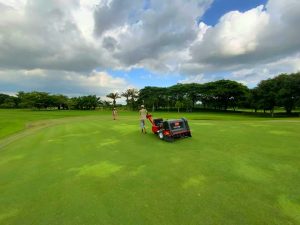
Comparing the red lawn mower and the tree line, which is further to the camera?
the tree line

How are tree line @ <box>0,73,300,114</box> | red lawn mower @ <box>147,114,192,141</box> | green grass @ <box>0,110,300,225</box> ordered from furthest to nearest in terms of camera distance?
1. tree line @ <box>0,73,300,114</box>
2. red lawn mower @ <box>147,114,192,141</box>
3. green grass @ <box>0,110,300,225</box>

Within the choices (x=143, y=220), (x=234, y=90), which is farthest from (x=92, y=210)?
(x=234, y=90)

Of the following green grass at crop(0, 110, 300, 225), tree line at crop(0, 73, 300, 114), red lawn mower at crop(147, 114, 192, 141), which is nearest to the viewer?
green grass at crop(0, 110, 300, 225)

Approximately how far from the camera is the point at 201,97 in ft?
261

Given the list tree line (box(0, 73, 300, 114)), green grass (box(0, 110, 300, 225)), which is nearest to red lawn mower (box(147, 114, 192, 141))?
green grass (box(0, 110, 300, 225))

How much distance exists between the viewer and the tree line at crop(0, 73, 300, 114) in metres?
47.7

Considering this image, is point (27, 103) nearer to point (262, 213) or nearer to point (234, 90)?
point (234, 90)

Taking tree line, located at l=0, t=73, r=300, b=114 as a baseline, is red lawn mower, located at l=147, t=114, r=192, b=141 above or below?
below

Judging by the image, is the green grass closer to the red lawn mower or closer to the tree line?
the red lawn mower

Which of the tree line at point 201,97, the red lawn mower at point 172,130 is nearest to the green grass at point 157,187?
the red lawn mower at point 172,130

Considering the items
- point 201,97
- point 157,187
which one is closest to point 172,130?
point 157,187

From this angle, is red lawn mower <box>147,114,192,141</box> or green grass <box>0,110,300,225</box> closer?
green grass <box>0,110,300,225</box>

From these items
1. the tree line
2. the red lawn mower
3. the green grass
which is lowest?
the green grass

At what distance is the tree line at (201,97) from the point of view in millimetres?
47669
